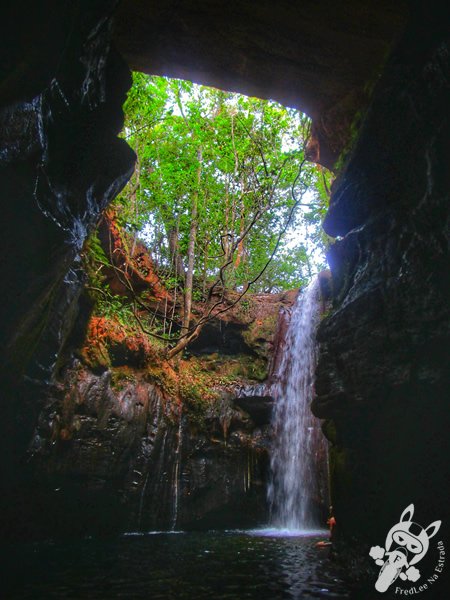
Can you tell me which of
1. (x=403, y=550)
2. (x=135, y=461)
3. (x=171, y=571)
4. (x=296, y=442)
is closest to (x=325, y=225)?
(x=403, y=550)

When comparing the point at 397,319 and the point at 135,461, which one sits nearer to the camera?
the point at 397,319

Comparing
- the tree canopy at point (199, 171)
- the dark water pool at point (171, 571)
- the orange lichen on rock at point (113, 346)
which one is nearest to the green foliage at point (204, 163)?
the tree canopy at point (199, 171)

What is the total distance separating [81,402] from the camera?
8.05 metres

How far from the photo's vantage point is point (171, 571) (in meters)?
4.53

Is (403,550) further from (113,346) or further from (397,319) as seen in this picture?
(113,346)

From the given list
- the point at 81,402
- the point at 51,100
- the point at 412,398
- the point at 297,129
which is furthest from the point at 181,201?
the point at 412,398

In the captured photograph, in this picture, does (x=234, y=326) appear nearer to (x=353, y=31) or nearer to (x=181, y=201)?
(x=181, y=201)

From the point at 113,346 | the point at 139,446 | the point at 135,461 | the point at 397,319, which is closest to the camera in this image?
the point at 397,319

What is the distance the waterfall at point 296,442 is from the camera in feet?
32.4

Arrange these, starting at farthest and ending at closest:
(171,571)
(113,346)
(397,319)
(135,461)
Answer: (113,346), (135,461), (171,571), (397,319)

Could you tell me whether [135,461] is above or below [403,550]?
above

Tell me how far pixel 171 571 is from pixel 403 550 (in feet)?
8.75

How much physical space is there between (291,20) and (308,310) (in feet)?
32.6

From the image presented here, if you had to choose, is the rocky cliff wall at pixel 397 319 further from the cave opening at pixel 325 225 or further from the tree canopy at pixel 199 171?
the tree canopy at pixel 199 171
